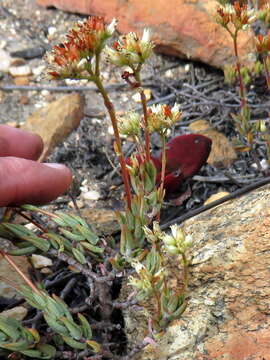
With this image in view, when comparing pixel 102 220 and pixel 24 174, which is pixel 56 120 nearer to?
pixel 102 220

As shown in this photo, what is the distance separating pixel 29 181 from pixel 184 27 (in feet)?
6.91

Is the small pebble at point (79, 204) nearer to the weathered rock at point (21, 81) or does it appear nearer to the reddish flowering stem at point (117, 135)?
the reddish flowering stem at point (117, 135)

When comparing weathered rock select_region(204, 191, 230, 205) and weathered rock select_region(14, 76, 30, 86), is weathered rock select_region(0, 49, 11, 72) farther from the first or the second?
weathered rock select_region(204, 191, 230, 205)

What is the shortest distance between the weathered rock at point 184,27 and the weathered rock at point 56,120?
0.67 meters

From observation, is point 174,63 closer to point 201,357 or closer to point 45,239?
point 45,239

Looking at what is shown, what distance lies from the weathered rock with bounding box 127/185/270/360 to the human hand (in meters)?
0.46

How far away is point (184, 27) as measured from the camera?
3438mm

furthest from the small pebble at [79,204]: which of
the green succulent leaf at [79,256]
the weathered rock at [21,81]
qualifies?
the weathered rock at [21,81]

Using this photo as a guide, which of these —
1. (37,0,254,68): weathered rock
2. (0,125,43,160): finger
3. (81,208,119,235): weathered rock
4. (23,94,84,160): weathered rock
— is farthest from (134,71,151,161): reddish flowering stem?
(37,0,254,68): weathered rock

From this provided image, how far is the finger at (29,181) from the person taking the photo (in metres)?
1.59

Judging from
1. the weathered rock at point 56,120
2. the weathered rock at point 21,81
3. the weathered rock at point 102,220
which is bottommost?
the weathered rock at point 102,220

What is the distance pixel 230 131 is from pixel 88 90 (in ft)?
3.21

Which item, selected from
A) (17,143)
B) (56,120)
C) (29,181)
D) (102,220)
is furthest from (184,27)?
(29,181)

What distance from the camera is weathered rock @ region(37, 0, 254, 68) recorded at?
3.32 metres
